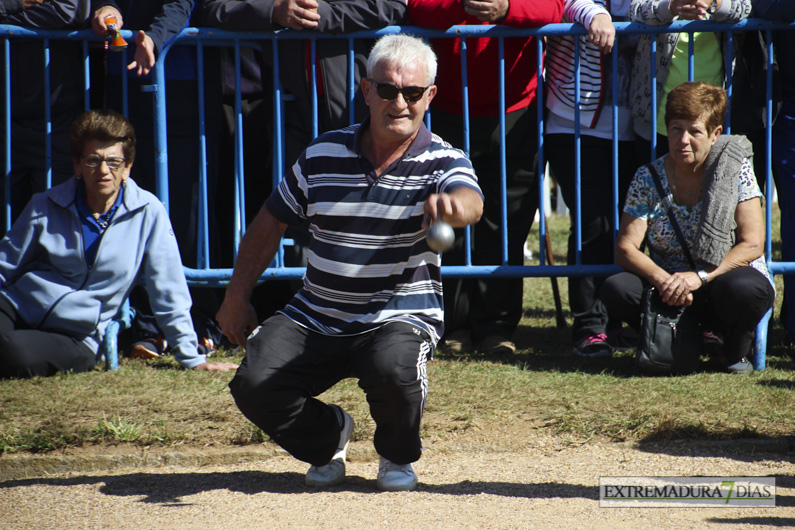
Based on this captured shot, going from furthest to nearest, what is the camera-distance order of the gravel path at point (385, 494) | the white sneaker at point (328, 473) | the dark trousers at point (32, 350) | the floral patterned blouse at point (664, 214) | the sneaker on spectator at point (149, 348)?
A: the sneaker on spectator at point (149, 348) < the floral patterned blouse at point (664, 214) < the dark trousers at point (32, 350) < the white sneaker at point (328, 473) < the gravel path at point (385, 494)

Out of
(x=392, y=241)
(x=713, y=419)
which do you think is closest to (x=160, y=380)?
(x=392, y=241)

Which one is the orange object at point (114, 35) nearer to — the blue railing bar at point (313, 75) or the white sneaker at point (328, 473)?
the blue railing bar at point (313, 75)

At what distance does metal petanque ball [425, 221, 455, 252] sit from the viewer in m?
3.12

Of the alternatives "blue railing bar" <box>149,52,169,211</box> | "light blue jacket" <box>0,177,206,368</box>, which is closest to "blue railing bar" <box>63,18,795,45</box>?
"blue railing bar" <box>149,52,169,211</box>

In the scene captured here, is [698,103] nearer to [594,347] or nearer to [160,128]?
[594,347]

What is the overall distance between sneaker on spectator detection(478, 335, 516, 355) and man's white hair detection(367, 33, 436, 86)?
218cm

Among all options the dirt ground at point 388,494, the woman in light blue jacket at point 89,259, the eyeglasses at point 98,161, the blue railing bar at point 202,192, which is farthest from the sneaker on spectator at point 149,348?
the dirt ground at point 388,494

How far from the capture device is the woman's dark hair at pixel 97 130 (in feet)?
16.1

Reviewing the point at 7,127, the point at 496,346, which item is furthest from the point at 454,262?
the point at 7,127

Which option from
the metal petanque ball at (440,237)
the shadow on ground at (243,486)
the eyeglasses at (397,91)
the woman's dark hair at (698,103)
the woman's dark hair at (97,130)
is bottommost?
the shadow on ground at (243,486)

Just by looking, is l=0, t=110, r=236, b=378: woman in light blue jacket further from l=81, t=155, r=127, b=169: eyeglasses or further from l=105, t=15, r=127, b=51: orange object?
l=105, t=15, r=127, b=51: orange object

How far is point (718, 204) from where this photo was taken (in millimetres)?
4875

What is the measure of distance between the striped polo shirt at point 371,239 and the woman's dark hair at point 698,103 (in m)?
1.68

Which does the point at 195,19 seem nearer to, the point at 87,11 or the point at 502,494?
the point at 87,11
